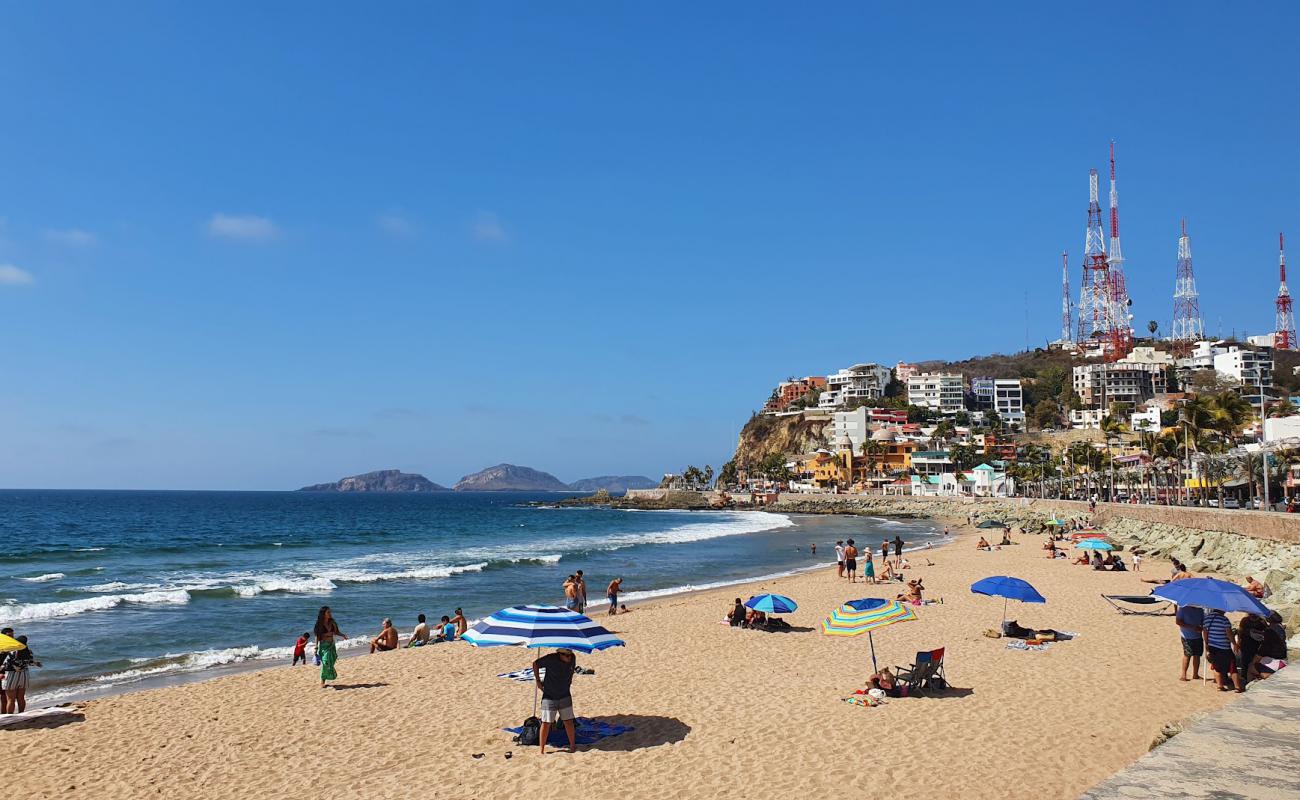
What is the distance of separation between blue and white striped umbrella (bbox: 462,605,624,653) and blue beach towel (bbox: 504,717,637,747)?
109 cm

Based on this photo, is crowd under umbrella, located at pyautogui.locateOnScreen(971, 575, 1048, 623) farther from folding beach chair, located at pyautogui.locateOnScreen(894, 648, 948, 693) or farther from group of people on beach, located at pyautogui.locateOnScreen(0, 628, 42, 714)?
group of people on beach, located at pyautogui.locateOnScreen(0, 628, 42, 714)

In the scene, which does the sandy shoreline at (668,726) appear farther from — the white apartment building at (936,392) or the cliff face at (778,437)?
the white apartment building at (936,392)

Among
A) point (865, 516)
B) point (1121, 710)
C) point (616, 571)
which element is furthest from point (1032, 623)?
point (865, 516)

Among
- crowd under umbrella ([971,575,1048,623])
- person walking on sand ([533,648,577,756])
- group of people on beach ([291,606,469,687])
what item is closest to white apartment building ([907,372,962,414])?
crowd under umbrella ([971,575,1048,623])

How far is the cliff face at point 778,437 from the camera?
480ft

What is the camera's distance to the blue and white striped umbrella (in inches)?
380

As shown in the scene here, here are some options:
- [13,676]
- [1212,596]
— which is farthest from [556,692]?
[1212,596]

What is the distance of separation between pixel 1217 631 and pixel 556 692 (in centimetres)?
884

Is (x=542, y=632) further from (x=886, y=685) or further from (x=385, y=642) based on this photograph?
(x=385, y=642)

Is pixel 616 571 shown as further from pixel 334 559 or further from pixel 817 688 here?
pixel 817 688

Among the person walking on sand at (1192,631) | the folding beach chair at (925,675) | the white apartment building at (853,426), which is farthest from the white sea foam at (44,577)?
the white apartment building at (853,426)

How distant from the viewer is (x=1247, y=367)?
438 ft

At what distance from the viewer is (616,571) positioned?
37094 millimetres

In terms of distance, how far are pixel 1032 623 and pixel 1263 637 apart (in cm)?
755
